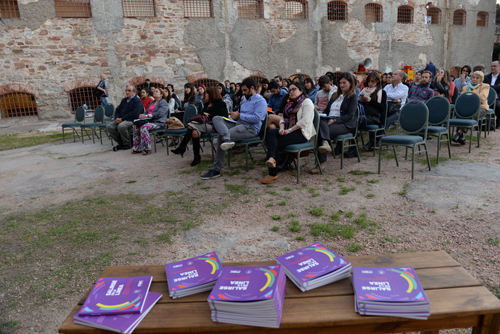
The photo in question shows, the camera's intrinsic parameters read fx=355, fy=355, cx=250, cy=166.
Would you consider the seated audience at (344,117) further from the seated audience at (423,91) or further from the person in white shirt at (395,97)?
the seated audience at (423,91)

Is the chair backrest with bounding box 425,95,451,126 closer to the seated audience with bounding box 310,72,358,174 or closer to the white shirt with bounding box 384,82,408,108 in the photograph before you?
the white shirt with bounding box 384,82,408,108

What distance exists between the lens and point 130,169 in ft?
20.2

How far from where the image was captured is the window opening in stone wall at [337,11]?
647 inches

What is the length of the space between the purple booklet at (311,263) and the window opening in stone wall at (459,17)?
74.7 feet

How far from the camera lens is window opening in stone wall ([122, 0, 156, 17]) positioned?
520 inches

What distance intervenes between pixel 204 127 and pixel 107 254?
3.34 meters

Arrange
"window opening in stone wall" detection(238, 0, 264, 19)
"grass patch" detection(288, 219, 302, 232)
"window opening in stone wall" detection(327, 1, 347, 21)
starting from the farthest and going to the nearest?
"window opening in stone wall" detection(327, 1, 347, 21), "window opening in stone wall" detection(238, 0, 264, 19), "grass patch" detection(288, 219, 302, 232)

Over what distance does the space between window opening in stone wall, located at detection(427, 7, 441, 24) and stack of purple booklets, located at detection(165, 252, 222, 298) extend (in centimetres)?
2157

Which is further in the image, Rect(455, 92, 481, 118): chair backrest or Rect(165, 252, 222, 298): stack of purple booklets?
Rect(455, 92, 481, 118): chair backrest

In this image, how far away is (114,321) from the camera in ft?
4.09

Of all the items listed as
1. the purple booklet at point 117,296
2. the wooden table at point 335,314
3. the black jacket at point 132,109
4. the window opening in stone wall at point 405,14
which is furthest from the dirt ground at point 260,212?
the window opening in stone wall at point 405,14

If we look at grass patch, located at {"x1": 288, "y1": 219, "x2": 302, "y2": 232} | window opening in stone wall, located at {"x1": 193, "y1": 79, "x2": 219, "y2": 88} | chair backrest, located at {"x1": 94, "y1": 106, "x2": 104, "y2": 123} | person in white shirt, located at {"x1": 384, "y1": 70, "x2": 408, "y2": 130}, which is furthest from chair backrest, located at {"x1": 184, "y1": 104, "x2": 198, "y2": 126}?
window opening in stone wall, located at {"x1": 193, "y1": 79, "x2": 219, "y2": 88}

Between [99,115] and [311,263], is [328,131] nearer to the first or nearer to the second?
[311,263]

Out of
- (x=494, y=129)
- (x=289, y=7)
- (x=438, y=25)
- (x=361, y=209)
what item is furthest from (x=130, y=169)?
(x=438, y=25)
